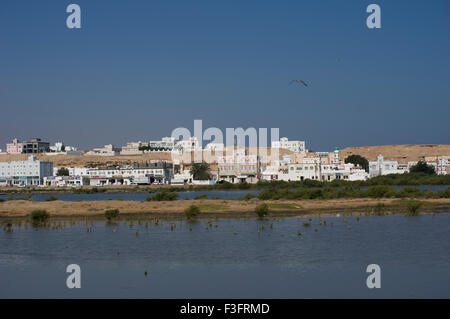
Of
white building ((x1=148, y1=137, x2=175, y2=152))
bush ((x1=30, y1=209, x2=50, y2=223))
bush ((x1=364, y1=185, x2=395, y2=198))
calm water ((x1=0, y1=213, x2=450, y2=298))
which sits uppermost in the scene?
white building ((x1=148, y1=137, x2=175, y2=152))

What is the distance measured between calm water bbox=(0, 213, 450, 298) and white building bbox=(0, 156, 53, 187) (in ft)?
260

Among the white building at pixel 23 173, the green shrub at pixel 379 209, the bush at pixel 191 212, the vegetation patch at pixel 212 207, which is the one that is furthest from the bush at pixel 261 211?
the white building at pixel 23 173

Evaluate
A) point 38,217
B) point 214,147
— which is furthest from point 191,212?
point 214,147

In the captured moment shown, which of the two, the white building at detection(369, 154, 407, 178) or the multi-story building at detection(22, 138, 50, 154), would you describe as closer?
the white building at detection(369, 154, 407, 178)

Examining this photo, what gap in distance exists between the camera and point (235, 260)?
20.6m

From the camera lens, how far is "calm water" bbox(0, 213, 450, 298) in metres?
16.5

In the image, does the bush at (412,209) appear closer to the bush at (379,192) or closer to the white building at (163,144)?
the bush at (379,192)

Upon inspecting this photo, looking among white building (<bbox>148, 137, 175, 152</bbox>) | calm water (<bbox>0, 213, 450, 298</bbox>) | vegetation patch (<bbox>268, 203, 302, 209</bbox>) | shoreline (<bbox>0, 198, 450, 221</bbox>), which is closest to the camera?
calm water (<bbox>0, 213, 450, 298</bbox>)

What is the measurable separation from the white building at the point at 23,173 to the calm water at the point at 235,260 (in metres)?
79.2

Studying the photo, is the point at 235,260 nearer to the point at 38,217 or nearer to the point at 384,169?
the point at 38,217

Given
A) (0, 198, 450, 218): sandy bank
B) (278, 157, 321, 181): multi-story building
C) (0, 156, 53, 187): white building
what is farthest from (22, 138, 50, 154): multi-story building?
(0, 198, 450, 218): sandy bank

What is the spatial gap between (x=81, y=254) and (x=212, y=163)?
115807 mm

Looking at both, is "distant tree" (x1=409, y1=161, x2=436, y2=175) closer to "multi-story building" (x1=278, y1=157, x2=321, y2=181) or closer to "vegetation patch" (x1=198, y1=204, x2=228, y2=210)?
"multi-story building" (x1=278, y1=157, x2=321, y2=181)

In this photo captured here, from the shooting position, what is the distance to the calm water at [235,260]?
54.2 ft
